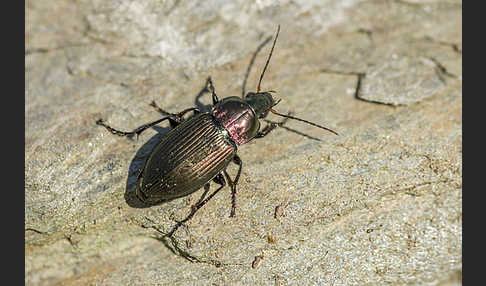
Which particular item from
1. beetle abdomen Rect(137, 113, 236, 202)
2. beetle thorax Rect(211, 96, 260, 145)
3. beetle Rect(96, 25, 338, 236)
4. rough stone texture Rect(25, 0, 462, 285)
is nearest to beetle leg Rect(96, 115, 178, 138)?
beetle Rect(96, 25, 338, 236)

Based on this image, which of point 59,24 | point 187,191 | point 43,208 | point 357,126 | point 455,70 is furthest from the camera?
point 59,24

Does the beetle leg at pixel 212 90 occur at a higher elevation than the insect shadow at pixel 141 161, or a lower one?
higher

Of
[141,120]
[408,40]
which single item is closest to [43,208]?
[141,120]

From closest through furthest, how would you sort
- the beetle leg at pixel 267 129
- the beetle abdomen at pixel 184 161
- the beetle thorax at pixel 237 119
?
the beetle abdomen at pixel 184 161 → the beetle thorax at pixel 237 119 → the beetle leg at pixel 267 129

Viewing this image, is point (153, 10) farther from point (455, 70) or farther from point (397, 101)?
point (455, 70)

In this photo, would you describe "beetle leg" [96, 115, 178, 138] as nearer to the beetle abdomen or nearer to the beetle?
the beetle

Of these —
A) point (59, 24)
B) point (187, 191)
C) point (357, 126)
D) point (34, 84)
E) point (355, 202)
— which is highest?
point (59, 24)

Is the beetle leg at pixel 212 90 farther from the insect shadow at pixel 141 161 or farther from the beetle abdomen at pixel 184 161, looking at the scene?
the beetle abdomen at pixel 184 161

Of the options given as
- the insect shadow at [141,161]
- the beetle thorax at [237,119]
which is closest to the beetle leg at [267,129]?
the beetle thorax at [237,119]
